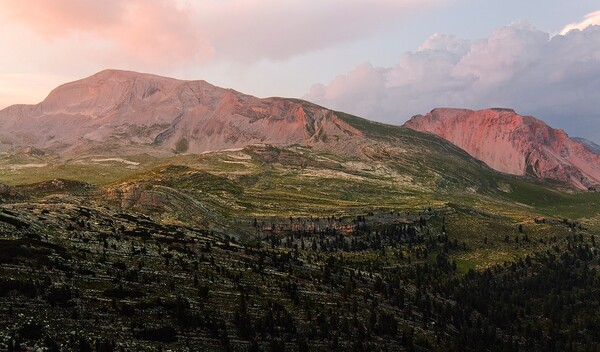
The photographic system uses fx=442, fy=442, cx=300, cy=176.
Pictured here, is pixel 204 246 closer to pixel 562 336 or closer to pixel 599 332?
pixel 562 336

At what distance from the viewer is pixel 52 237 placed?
3529 inches

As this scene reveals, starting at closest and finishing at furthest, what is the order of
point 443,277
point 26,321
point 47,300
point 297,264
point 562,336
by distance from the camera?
point 26,321 < point 47,300 < point 297,264 < point 562,336 < point 443,277

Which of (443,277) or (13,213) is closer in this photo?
(13,213)

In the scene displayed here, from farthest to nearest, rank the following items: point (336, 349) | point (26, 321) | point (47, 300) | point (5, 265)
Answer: point (336, 349) < point (5, 265) < point (47, 300) < point (26, 321)

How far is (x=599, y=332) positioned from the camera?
147500 mm

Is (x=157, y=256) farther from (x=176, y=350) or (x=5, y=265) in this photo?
(x=176, y=350)

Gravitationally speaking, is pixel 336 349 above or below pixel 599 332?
above

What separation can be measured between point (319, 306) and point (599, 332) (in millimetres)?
109860

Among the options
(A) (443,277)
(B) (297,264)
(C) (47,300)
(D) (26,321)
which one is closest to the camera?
(D) (26,321)

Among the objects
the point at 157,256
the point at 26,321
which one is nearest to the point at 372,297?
the point at 157,256

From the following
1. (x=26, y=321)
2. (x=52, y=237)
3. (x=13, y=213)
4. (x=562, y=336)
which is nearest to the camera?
(x=26, y=321)

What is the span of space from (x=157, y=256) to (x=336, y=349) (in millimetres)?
44744

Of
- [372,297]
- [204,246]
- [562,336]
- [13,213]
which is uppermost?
[13,213]

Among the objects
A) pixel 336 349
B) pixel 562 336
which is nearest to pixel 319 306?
pixel 336 349
